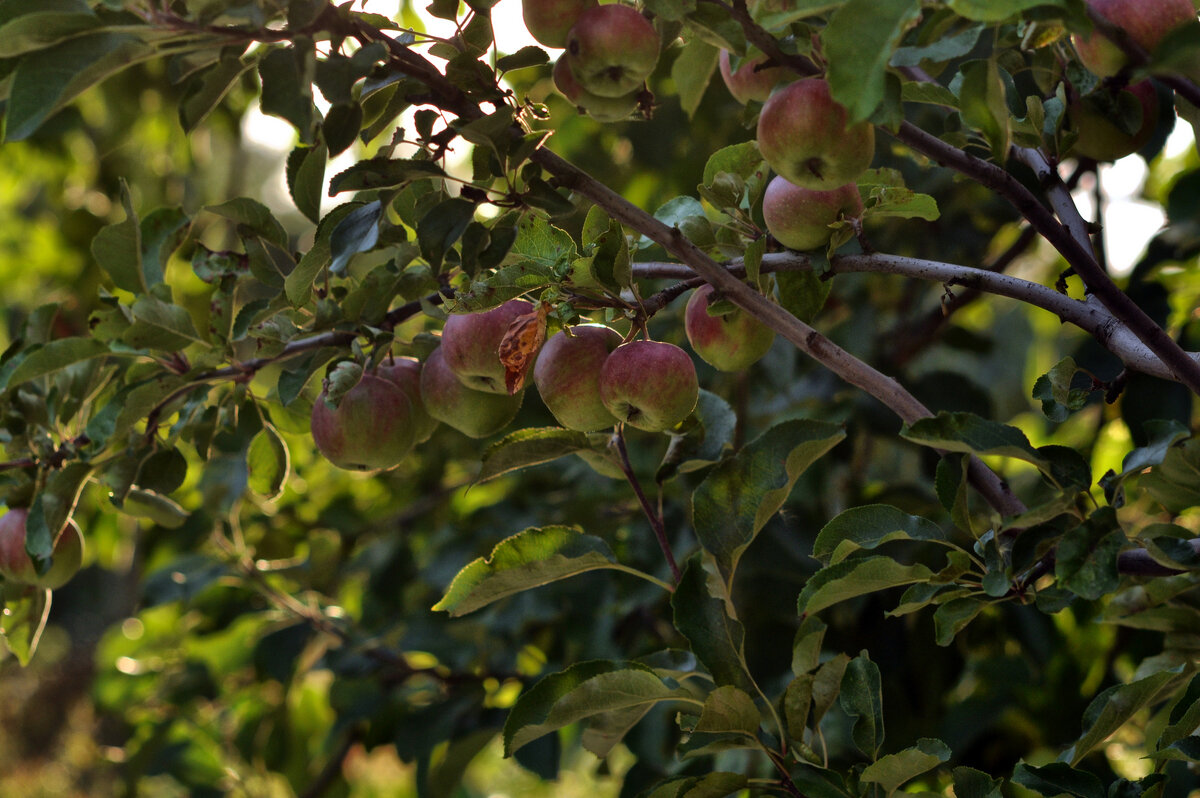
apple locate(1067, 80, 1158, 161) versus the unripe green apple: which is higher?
apple locate(1067, 80, 1158, 161)

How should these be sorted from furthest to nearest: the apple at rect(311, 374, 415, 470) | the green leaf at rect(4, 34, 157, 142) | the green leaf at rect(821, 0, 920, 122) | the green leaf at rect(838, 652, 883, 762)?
the apple at rect(311, 374, 415, 470) → the green leaf at rect(838, 652, 883, 762) → the green leaf at rect(4, 34, 157, 142) → the green leaf at rect(821, 0, 920, 122)

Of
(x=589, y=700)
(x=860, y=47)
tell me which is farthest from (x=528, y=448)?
(x=860, y=47)

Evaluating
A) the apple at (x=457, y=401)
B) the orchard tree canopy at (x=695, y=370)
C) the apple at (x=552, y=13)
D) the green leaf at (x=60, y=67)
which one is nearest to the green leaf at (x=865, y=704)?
the orchard tree canopy at (x=695, y=370)

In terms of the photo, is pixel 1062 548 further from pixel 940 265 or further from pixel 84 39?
pixel 84 39

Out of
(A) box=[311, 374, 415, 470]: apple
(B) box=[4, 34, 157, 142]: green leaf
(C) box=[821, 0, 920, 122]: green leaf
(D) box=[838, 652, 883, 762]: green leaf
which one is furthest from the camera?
(A) box=[311, 374, 415, 470]: apple

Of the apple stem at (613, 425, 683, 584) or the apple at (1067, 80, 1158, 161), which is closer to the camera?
the apple at (1067, 80, 1158, 161)

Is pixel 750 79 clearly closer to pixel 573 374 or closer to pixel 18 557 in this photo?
pixel 573 374

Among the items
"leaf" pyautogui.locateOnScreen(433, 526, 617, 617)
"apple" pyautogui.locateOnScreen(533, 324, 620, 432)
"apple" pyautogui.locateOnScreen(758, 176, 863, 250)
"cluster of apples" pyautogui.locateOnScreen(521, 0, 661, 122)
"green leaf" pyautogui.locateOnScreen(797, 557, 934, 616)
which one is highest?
"cluster of apples" pyautogui.locateOnScreen(521, 0, 661, 122)

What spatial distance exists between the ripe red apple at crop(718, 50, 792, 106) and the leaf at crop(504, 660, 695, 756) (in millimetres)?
435

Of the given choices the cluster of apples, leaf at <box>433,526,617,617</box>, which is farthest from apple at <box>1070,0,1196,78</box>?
leaf at <box>433,526,617,617</box>

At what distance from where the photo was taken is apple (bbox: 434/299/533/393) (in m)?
0.70

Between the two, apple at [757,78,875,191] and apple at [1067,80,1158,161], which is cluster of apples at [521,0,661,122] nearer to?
apple at [757,78,875,191]

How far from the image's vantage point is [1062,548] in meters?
0.55

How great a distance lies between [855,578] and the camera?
0.60 meters
